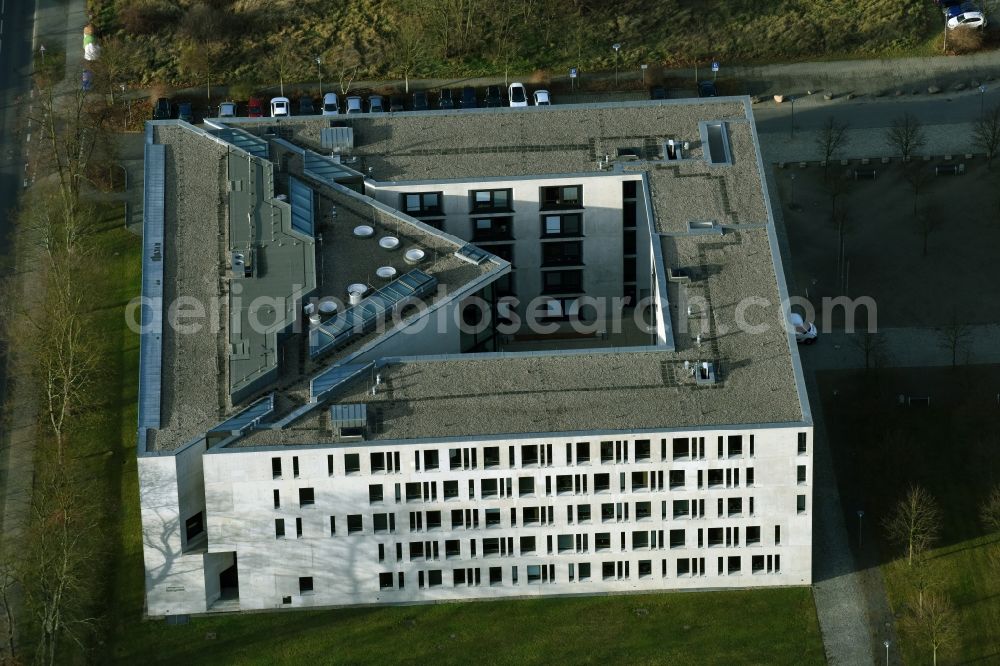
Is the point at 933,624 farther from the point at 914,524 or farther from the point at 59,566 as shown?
the point at 59,566

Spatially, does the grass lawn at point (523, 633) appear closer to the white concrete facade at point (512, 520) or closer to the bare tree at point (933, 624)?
the white concrete facade at point (512, 520)

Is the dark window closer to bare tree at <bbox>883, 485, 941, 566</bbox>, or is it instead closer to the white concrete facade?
the white concrete facade

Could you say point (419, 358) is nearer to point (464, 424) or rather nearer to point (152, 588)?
point (464, 424)

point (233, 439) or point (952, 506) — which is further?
point (952, 506)

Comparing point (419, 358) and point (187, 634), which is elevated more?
point (419, 358)

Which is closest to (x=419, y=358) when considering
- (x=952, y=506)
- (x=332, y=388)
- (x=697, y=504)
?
(x=332, y=388)

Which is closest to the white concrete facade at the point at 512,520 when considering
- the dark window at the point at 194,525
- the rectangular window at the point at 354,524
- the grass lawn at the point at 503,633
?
the rectangular window at the point at 354,524
